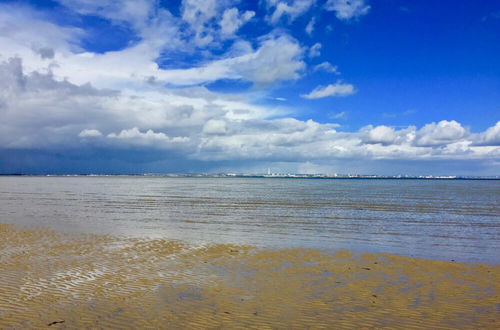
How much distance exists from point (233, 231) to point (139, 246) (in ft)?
23.5

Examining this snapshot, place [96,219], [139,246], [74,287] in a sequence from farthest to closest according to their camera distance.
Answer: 1. [96,219]
2. [139,246]
3. [74,287]

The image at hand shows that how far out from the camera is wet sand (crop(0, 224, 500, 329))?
8859mm

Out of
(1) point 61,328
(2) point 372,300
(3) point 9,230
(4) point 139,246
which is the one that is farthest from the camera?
(3) point 9,230

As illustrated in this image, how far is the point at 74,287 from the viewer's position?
11.2m

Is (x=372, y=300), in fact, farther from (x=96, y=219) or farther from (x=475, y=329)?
(x=96, y=219)

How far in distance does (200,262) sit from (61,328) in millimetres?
7093

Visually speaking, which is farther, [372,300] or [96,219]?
[96,219]

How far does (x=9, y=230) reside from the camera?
22812mm

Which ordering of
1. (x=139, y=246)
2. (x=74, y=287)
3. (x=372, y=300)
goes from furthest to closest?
1. (x=139, y=246)
2. (x=74, y=287)
3. (x=372, y=300)

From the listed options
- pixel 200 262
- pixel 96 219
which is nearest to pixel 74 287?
pixel 200 262

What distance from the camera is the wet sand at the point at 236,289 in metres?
8.86

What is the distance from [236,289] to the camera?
1130cm

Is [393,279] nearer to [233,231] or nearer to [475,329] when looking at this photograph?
[475,329]

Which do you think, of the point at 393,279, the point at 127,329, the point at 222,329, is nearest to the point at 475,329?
the point at 393,279
